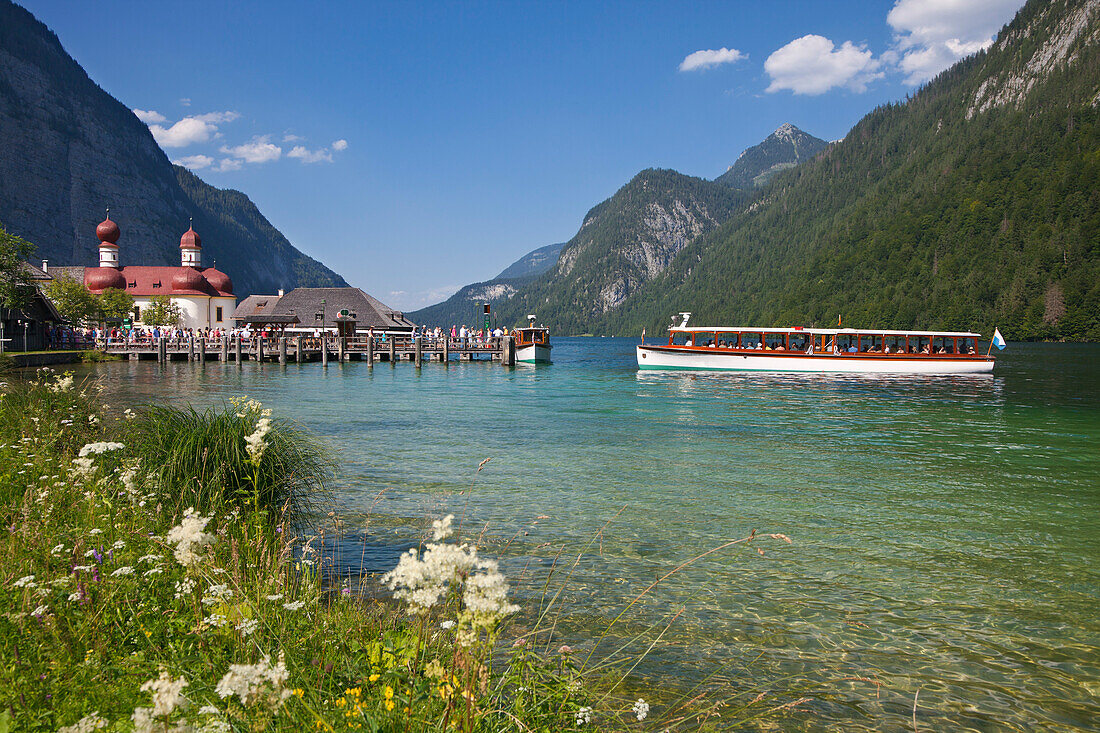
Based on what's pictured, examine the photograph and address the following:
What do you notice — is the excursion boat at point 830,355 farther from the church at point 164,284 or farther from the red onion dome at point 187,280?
the red onion dome at point 187,280

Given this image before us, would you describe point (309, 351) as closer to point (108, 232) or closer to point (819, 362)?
point (819, 362)

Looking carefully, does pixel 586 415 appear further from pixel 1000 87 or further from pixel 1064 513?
pixel 1000 87

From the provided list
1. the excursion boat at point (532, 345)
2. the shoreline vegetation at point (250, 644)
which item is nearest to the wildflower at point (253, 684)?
the shoreline vegetation at point (250, 644)

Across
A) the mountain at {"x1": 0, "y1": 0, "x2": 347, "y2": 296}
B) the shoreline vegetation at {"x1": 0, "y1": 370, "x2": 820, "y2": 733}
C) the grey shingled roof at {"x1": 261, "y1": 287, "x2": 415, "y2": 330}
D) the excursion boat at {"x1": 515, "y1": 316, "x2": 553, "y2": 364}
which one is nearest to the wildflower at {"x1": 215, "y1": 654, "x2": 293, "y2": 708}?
the shoreline vegetation at {"x1": 0, "y1": 370, "x2": 820, "y2": 733}

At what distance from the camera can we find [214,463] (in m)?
8.00

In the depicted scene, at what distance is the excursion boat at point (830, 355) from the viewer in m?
48.7

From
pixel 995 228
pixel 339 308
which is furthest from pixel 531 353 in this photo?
pixel 995 228

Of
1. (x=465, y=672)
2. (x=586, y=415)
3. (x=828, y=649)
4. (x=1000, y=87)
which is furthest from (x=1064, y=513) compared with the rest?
(x=1000, y=87)

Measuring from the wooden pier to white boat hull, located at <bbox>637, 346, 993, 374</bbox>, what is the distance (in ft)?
50.1

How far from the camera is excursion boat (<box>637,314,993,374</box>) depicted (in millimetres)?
48688

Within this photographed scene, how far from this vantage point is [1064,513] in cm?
1142

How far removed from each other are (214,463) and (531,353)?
2209 inches

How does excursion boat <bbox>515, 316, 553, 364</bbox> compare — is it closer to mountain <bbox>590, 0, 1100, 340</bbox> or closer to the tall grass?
the tall grass

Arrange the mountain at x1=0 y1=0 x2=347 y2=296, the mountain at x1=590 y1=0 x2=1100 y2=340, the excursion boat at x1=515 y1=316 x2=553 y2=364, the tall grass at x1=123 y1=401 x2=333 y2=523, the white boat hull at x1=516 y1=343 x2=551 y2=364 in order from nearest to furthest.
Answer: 1. the tall grass at x1=123 y1=401 x2=333 y2=523
2. the white boat hull at x1=516 y1=343 x2=551 y2=364
3. the excursion boat at x1=515 y1=316 x2=553 y2=364
4. the mountain at x1=590 y1=0 x2=1100 y2=340
5. the mountain at x1=0 y1=0 x2=347 y2=296
